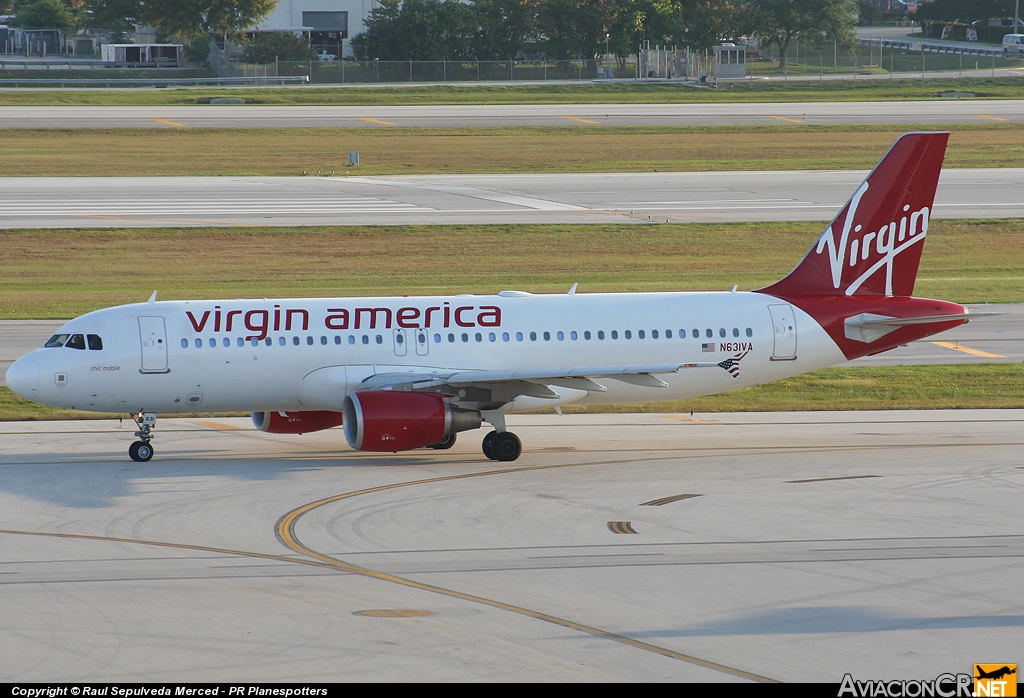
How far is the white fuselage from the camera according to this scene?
2930cm

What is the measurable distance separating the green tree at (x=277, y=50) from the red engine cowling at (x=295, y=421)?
115393 mm

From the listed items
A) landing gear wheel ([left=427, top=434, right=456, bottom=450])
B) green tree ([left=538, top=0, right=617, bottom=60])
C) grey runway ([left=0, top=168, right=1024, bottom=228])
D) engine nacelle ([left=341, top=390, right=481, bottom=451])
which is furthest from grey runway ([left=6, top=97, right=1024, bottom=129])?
engine nacelle ([left=341, top=390, right=481, bottom=451])

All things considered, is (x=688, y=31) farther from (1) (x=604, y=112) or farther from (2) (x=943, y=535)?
(2) (x=943, y=535)

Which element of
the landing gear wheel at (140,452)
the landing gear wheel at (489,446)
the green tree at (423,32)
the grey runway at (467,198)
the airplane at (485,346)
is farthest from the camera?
the green tree at (423,32)

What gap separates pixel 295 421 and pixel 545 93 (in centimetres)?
9598

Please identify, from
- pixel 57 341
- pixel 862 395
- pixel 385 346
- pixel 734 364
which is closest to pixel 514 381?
pixel 385 346

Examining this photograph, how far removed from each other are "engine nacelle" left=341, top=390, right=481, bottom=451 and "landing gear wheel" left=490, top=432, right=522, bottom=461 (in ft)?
4.29

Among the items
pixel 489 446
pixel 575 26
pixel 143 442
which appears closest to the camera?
pixel 143 442

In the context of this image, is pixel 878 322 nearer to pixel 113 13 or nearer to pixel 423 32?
pixel 423 32

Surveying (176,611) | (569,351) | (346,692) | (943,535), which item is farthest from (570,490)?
(346,692)

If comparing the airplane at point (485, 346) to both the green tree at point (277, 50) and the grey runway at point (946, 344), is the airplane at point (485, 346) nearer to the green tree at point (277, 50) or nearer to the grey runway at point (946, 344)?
the grey runway at point (946, 344)

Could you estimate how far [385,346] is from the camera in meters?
30.2

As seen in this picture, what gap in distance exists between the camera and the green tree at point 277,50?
140 metres

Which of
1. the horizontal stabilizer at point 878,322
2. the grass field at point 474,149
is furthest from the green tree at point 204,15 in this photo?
the horizontal stabilizer at point 878,322
